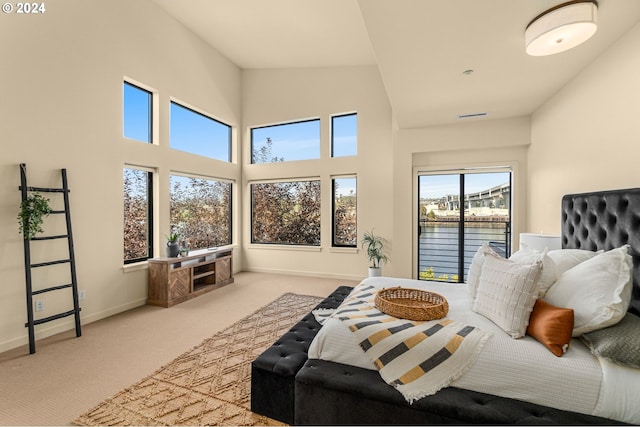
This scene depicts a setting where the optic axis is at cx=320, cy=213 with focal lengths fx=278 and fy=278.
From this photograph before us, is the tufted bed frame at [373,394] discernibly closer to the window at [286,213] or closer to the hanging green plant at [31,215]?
the hanging green plant at [31,215]

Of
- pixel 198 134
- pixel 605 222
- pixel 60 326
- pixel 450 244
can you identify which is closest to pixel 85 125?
pixel 198 134

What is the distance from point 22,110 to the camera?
2.78 m

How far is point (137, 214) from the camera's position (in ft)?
13.4

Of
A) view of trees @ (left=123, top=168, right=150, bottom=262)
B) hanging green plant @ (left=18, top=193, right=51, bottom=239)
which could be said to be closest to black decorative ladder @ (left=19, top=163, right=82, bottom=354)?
hanging green plant @ (left=18, top=193, right=51, bottom=239)

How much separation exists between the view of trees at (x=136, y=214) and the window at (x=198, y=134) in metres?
0.85

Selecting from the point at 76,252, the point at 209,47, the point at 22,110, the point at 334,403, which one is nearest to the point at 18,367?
the point at 76,252

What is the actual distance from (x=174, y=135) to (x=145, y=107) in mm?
572

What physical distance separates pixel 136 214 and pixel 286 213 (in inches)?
106

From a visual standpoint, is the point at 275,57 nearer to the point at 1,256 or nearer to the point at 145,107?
the point at 145,107

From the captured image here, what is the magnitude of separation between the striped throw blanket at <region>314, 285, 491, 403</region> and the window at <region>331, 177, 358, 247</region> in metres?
3.71

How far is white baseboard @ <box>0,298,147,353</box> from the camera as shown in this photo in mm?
2678

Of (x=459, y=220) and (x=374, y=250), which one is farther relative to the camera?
(x=374, y=250)

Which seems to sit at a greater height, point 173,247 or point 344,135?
point 344,135

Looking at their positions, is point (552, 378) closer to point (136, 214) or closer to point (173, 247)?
point (173, 247)
